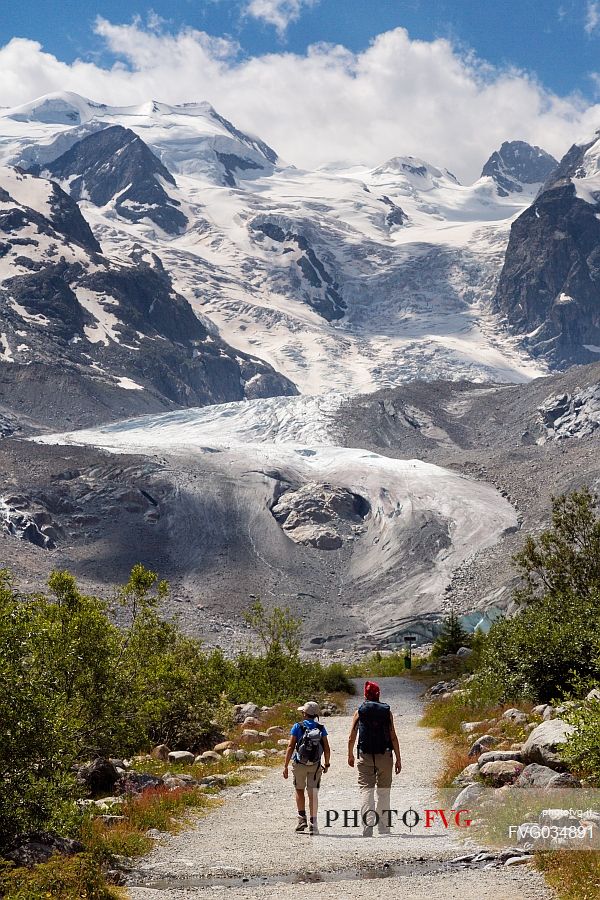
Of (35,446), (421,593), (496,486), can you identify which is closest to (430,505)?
(496,486)

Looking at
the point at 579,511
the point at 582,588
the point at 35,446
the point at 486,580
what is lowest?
the point at 582,588

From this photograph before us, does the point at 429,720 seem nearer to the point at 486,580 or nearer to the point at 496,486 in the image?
the point at 486,580

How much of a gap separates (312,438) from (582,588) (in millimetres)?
146930

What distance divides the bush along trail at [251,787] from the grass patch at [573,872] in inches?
1.2

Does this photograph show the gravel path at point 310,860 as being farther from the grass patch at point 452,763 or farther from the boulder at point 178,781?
the boulder at point 178,781

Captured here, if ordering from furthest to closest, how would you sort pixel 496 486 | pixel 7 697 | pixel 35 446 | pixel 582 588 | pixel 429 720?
1. pixel 35 446
2. pixel 496 486
3. pixel 582 588
4. pixel 429 720
5. pixel 7 697

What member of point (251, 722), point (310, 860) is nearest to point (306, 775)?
point (310, 860)

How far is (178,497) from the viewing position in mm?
143750

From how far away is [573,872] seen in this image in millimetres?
12023

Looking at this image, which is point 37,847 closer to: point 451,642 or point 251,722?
point 251,722

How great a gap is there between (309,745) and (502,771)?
11.8 ft

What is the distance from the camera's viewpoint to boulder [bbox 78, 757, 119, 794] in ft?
65.2

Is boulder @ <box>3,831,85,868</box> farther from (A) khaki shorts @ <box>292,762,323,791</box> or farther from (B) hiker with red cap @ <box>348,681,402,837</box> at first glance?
(B) hiker with red cap @ <box>348,681,402,837</box>

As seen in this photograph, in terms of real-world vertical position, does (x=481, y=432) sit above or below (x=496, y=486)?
above
